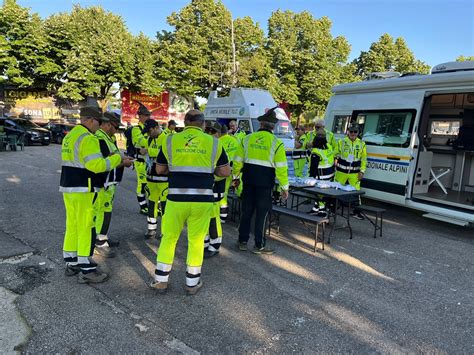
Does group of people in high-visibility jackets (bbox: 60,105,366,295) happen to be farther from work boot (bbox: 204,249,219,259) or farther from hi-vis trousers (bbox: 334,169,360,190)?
hi-vis trousers (bbox: 334,169,360,190)

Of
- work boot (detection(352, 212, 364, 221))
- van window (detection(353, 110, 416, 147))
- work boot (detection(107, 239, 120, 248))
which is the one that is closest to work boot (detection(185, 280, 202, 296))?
work boot (detection(107, 239, 120, 248))

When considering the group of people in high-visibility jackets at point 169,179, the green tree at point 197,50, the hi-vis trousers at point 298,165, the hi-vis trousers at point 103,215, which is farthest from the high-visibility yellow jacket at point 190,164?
the green tree at point 197,50

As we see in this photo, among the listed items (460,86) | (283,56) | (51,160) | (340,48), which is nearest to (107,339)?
(460,86)

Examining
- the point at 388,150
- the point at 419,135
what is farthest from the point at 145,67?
the point at 419,135

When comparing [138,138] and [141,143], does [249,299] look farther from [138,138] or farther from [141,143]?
[138,138]

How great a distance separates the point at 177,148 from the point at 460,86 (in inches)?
215

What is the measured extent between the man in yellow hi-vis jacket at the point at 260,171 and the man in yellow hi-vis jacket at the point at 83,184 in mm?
1856

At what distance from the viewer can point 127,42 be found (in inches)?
1229

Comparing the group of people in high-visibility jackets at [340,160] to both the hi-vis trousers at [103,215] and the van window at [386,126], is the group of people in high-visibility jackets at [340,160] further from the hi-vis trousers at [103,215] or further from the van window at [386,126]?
the hi-vis trousers at [103,215]

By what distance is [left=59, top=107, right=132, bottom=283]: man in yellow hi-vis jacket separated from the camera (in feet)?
13.1

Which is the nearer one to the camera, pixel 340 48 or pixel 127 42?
pixel 127 42

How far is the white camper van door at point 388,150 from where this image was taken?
757cm

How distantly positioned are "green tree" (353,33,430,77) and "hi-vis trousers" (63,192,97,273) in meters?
36.1

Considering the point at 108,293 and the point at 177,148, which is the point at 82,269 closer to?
the point at 108,293
